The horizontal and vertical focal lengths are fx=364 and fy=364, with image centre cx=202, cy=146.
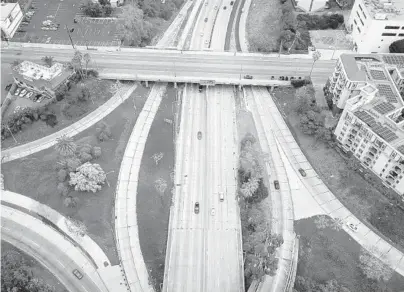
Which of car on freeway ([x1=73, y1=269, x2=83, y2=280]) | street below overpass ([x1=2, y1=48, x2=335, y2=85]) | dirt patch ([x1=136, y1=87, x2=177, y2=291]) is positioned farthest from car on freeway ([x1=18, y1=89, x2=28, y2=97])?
car on freeway ([x1=73, y1=269, x2=83, y2=280])

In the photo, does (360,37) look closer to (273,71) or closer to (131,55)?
(273,71)

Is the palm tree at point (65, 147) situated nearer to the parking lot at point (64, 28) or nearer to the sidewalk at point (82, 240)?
the sidewalk at point (82, 240)

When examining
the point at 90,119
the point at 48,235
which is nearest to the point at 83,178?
the point at 48,235

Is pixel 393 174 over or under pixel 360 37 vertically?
under

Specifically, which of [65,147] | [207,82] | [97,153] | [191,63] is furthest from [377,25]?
[65,147]

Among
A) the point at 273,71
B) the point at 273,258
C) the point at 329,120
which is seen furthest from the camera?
the point at 273,71
